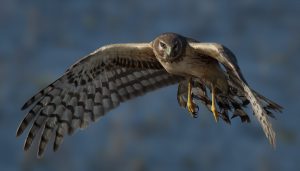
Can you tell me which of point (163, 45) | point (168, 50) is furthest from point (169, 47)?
point (163, 45)

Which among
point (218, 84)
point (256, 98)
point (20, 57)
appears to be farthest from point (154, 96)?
point (256, 98)

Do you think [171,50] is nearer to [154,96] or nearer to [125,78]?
[125,78]

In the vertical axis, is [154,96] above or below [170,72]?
below

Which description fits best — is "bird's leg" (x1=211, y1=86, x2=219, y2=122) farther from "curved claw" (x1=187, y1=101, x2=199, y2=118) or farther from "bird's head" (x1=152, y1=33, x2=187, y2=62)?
"bird's head" (x1=152, y1=33, x2=187, y2=62)

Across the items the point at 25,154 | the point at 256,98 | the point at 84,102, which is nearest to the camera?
the point at 256,98

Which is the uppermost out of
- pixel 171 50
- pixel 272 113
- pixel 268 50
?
pixel 171 50

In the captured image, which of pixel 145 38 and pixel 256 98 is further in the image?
pixel 145 38

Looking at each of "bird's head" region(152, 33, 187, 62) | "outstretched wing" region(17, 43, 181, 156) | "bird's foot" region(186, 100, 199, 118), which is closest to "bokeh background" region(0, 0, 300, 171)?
"outstretched wing" region(17, 43, 181, 156)
